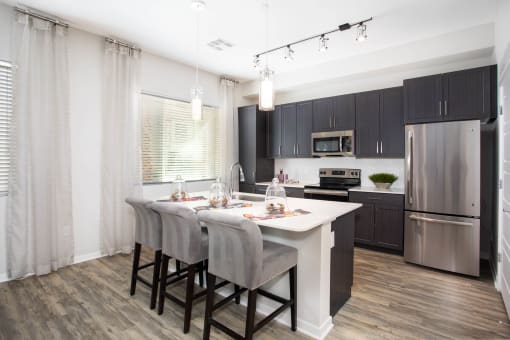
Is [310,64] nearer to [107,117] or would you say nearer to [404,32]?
[404,32]

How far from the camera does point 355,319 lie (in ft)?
7.13

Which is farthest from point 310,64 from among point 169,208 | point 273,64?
point 169,208

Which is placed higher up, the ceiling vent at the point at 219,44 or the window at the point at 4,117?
the ceiling vent at the point at 219,44

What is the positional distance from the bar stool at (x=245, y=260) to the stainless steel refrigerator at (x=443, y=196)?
7.16ft

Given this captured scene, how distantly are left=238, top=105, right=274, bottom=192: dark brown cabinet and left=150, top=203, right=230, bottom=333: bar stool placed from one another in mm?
3083

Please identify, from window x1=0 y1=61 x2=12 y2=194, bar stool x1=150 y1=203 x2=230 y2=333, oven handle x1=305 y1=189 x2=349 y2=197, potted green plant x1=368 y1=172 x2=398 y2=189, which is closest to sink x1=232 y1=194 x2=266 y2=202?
bar stool x1=150 y1=203 x2=230 y2=333

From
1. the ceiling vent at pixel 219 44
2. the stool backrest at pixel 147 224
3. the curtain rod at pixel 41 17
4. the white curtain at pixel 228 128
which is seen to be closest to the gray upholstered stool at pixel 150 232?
the stool backrest at pixel 147 224

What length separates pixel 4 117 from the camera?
112 inches

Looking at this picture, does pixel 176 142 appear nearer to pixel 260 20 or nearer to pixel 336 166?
pixel 260 20

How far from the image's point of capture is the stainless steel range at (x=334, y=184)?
4121mm

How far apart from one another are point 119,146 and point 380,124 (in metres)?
3.86

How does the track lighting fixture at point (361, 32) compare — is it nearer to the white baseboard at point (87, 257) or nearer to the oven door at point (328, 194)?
the oven door at point (328, 194)

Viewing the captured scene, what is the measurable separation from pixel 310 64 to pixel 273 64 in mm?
650

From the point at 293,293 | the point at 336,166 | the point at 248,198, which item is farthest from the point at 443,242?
the point at 248,198
